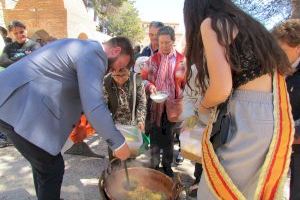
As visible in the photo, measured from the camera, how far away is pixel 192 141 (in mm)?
2143

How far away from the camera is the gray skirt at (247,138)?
1748mm

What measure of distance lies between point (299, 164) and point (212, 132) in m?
1.21

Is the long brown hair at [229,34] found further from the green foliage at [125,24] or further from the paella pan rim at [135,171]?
the green foliage at [125,24]

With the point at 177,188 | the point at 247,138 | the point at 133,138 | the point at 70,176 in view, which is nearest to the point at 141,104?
the point at 133,138

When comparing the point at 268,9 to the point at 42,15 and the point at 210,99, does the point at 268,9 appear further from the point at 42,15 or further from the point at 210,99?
the point at 42,15

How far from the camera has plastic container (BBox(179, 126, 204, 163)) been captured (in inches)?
83.9

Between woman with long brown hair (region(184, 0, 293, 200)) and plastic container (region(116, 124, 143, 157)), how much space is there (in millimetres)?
1232

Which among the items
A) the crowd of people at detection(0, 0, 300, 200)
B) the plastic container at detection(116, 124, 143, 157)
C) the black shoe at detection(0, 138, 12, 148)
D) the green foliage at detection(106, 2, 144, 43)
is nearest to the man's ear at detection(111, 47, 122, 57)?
the crowd of people at detection(0, 0, 300, 200)

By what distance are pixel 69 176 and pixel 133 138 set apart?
148cm

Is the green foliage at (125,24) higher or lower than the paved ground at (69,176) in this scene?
lower

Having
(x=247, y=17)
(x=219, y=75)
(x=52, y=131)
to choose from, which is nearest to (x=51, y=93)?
(x=52, y=131)

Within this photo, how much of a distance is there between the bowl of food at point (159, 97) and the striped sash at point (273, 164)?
5.49 feet

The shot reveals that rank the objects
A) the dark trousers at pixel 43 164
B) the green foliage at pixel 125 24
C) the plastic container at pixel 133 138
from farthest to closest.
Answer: the green foliage at pixel 125 24 → the plastic container at pixel 133 138 → the dark trousers at pixel 43 164

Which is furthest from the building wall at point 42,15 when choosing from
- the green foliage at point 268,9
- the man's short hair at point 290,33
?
the man's short hair at point 290,33
